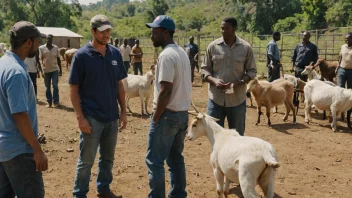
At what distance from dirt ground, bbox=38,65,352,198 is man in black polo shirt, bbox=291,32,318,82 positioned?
145 centimetres

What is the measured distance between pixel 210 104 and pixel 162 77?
1518 millimetres

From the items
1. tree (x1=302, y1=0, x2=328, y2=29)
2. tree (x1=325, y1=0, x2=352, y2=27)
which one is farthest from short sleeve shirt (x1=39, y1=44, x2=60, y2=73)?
tree (x1=302, y1=0, x2=328, y2=29)

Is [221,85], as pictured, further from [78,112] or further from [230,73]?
[78,112]

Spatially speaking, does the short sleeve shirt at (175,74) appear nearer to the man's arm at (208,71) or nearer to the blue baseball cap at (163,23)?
the blue baseball cap at (163,23)

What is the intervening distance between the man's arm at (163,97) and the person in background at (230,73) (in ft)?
3.84

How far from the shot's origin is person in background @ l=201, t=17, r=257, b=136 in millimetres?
4777

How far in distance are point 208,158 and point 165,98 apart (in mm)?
3114

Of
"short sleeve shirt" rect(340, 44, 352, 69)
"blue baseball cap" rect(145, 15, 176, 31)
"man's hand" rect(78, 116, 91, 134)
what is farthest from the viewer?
"short sleeve shirt" rect(340, 44, 352, 69)

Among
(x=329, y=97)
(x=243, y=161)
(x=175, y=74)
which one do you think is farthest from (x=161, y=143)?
(x=329, y=97)

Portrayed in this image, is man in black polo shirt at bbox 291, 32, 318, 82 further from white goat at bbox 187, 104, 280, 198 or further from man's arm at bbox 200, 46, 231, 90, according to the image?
white goat at bbox 187, 104, 280, 198

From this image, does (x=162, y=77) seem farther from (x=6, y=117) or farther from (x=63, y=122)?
(x=63, y=122)

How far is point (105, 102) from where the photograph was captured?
405 cm

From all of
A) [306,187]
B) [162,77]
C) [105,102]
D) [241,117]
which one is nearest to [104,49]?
[105,102]

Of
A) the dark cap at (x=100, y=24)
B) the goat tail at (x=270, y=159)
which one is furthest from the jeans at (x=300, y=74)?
the dark cap at (x=100, y=24)
